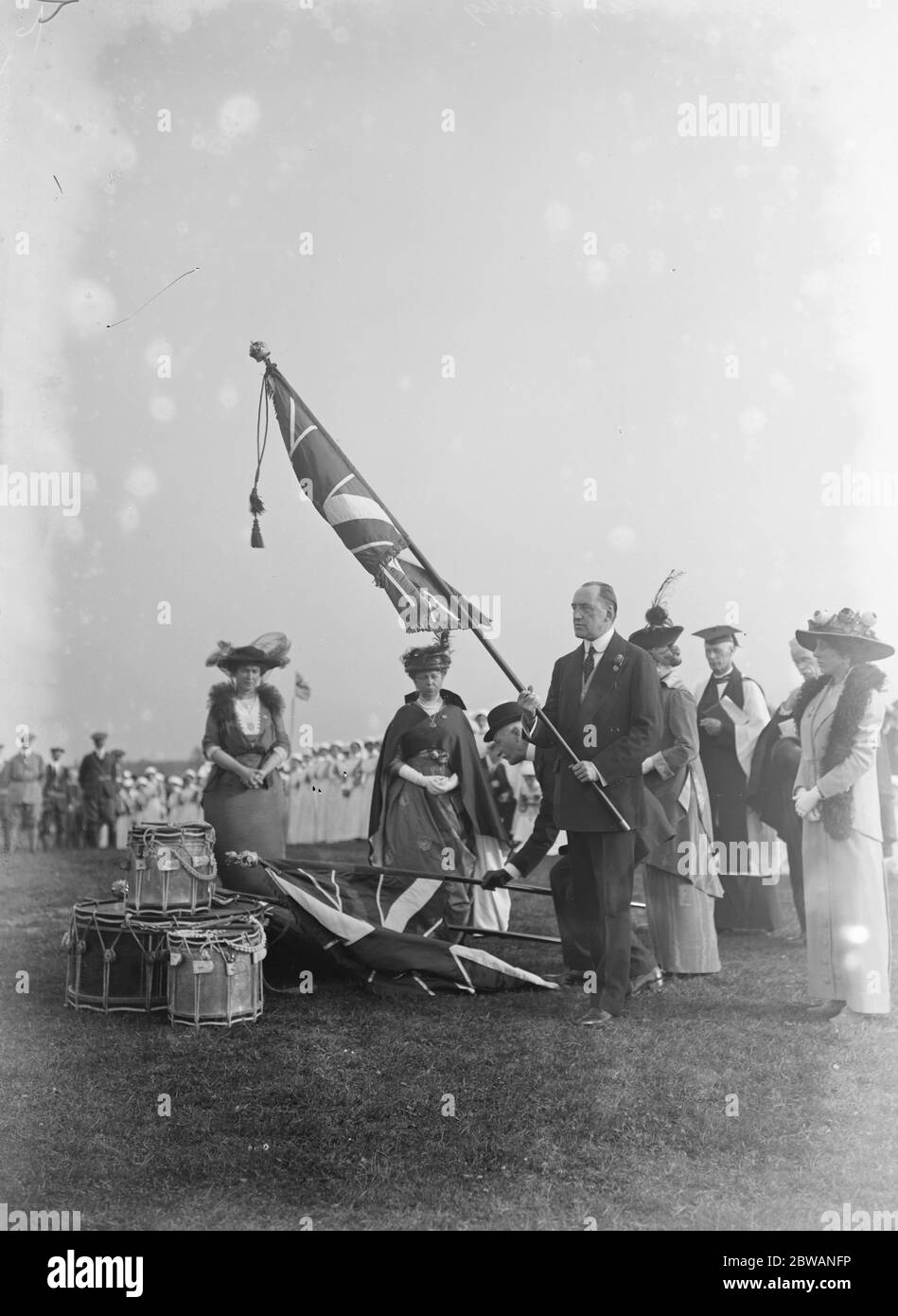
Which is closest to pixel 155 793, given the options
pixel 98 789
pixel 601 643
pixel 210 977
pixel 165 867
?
pixel 98 789

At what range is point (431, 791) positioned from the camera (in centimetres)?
684

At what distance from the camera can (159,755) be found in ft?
20.8

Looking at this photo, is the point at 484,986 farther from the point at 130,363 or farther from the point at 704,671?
the point at 130,363

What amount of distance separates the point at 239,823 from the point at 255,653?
114 centimetres

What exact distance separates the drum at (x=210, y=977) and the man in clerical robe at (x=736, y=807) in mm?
3222

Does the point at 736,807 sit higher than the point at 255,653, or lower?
lower

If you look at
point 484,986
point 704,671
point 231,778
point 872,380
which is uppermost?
point 872,380

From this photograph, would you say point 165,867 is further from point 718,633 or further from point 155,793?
point 718,633

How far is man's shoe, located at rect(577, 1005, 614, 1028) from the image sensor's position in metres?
5.26

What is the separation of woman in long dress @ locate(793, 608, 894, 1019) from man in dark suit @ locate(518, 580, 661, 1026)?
0.77 m

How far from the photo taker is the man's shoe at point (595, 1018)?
17.3 ft

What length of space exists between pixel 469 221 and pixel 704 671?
9.45 feet

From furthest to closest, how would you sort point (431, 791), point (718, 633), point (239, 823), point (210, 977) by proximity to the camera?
1. point (431, 791)
2. point (239, 823)
3. point (718, 633)
4. point (210, 977)

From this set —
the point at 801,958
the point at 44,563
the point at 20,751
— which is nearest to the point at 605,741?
the point at 801,958
